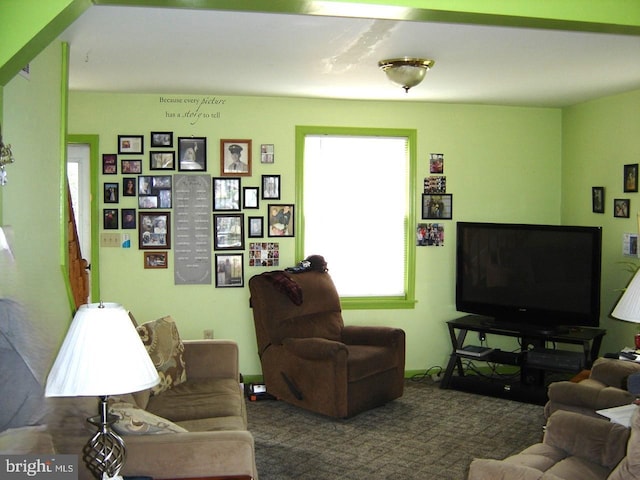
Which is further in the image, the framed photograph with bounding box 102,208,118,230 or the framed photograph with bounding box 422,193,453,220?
the framed photograph with bounding box 422,193,453,220

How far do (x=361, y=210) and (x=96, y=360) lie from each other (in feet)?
14.1

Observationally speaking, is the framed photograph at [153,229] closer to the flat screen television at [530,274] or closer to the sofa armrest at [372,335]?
the sofa armrest at [372,335]

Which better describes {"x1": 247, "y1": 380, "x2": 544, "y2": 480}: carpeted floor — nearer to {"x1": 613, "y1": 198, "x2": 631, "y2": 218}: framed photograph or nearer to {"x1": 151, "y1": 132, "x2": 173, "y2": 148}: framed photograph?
{"x1": 613, "y1": 198, "x2": 631, "y2": 218}: framed photograph

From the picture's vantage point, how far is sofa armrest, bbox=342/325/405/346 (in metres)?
5.66

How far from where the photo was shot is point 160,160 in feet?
20.0

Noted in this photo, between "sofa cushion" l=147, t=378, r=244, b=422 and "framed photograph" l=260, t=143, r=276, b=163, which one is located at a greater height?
"framed photograph" l=260, t=143, r=276, b=163

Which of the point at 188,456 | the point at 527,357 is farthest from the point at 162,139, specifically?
the point at 188,456

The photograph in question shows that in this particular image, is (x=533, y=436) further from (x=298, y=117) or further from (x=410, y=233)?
(x=298, y=117)

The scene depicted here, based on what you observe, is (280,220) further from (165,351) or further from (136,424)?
(136,424)

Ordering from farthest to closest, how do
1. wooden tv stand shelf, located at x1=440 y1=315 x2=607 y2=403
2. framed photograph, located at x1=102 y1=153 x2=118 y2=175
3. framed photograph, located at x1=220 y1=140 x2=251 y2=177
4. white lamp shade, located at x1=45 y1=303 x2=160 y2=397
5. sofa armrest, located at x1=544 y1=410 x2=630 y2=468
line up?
framed photograph, located at x1=220 y1=140 x2=251 y2=177
framed photograph, located at x1=102 y1=153 x2=118 y2=175
wooden tv stand shelf, located at x1=440 y1=315 x2=607 y2=403
sofa armrest, located at x1=544 y1=410 x2=630 y2=468
white lamp shade, located at x1=45 y1=303 x2=160 y2=397

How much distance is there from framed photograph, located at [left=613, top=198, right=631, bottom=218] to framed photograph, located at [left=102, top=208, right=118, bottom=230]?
4053mm

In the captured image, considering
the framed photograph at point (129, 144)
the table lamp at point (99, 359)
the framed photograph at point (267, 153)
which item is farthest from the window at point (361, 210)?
the table lamp at point (99, 359)

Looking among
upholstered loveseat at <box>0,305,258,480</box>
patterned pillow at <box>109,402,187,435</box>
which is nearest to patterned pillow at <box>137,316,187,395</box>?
upholstered loveseat at <box>0,305,258,480</box>

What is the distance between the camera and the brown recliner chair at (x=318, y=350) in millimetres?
5199
